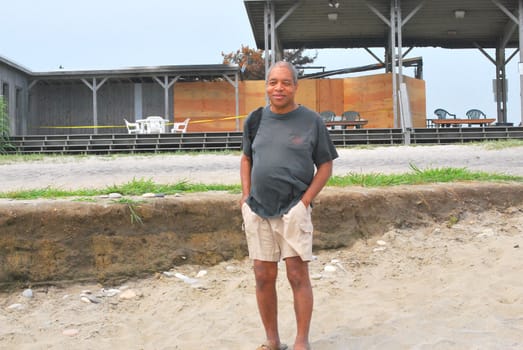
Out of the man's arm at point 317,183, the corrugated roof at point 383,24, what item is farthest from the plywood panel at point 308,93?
the man's arm at point 317,183

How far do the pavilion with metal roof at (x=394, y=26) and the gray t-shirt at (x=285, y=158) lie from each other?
12.5 m

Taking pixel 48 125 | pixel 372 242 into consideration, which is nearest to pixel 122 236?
pixel 372 242

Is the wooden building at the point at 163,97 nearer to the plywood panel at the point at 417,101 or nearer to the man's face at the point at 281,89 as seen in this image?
the plywood panel at the point at 417,101

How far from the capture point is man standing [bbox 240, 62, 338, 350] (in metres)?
2.67

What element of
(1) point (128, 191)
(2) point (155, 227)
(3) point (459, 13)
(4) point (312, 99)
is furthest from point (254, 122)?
(4) point (312, 99)

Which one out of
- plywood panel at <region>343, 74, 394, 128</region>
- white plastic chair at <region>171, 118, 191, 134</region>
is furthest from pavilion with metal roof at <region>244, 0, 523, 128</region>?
white plastic chair at <region>171, 118, 191, 134</region>

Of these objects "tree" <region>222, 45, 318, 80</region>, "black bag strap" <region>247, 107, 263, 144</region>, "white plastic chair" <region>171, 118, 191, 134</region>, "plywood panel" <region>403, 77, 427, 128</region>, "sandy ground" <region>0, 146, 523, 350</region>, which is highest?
"tree" <region>222, 45, 318, 80</region>

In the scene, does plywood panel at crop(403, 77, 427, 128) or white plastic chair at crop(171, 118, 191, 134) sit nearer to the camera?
white plastic chair at crop(171, 118, 191, 134)

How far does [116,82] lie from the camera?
830 inches

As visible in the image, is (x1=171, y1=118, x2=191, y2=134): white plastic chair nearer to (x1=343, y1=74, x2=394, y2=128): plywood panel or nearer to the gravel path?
the gravel path

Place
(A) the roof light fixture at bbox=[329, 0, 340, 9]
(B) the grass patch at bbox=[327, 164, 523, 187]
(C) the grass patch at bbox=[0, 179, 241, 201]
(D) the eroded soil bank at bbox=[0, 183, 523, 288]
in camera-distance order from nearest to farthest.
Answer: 1. (D) the eroded soil bank at bbox=[0, 183, 523, 288]
2. (C) the grass patch at bbox=[0, 179, 241, 201]
3. (B) the grass patch at bbox=[327, 164, 523, 187]
4. (A) the roof light fixture at bbox=[329, 0, 340, 9]

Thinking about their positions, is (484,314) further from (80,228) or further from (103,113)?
(103,113)

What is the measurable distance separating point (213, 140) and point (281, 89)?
1272 cm

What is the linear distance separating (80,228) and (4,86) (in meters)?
16.2
